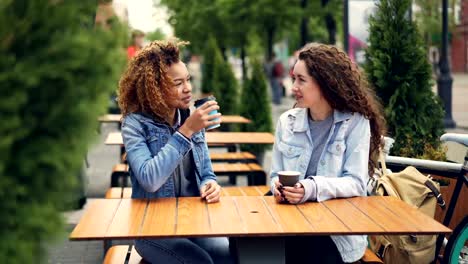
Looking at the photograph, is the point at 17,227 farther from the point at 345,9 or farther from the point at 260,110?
the point at 345,9

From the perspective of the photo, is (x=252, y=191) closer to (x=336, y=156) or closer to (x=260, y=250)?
(x=336, y=156)

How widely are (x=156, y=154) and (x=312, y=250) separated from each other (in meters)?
0.88

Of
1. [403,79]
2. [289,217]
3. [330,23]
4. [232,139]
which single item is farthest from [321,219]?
[330,23]

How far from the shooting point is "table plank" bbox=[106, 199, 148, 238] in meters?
3.03

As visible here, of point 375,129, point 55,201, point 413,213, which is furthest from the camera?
point 375,129

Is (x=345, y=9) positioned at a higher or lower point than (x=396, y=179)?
higher

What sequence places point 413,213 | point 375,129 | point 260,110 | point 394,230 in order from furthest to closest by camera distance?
point 260,110, point 375,129, point 413,213, point 394,230

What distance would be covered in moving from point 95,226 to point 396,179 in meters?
1.78

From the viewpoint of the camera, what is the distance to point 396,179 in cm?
423

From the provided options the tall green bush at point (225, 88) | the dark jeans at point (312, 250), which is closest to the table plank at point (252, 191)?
the dark jeans at point (312, 250)

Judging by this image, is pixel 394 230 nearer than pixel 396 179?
Yes

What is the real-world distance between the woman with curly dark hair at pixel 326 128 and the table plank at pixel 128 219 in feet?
2.26

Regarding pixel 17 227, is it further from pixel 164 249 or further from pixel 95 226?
pixel 164 249

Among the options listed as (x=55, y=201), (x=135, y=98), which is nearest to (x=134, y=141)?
(x=135, y=98)
